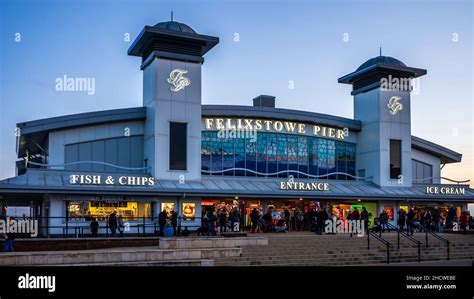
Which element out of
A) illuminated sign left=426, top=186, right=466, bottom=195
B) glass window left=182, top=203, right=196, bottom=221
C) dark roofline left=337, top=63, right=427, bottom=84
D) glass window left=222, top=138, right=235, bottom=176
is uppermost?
dark roofline left=337, top=63, right=427, bottom=84

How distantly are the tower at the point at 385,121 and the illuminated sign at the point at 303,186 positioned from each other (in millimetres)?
5491

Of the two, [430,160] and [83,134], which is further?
[430,160]

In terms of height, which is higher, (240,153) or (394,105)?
(394,105)

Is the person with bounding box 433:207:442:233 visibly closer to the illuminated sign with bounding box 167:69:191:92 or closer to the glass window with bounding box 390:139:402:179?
the glass window with bounding box 390:139:402:179

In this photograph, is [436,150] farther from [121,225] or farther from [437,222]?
[121,225]

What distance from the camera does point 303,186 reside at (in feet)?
117

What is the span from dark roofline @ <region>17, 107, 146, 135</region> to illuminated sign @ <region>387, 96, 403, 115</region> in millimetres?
→ 17161

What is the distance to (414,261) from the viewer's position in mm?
25422

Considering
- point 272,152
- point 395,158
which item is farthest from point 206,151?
point 395,158

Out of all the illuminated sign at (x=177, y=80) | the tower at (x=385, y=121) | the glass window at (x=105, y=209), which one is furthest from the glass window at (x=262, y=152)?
the glass window at (x=105, y=209)

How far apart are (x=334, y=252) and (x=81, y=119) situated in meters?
16.8

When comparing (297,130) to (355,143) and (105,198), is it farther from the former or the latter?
(105,198)

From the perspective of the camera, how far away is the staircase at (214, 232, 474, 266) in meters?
23.2

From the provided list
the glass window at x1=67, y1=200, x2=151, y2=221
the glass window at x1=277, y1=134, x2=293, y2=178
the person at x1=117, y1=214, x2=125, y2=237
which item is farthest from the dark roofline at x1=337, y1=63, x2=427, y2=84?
the person at x1=117, y1=214, x2=125, y2=237
